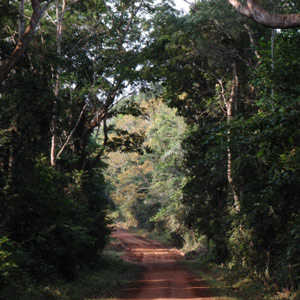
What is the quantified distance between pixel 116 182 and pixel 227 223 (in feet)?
191

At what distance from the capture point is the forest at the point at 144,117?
33.5 ft

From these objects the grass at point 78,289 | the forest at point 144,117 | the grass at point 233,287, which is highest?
the forest at point 144,117

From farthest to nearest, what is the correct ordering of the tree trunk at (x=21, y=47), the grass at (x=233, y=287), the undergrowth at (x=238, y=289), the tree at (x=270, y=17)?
the grass at (x=233, y=287)
the undergrowth at (x=238, y=289)
the tree trunk at (x=21, y=47)
the tree at (x=270, y=17)

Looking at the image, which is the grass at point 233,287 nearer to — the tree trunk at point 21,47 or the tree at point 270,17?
the tree at point 270,17

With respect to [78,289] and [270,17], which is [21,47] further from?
[78,289]

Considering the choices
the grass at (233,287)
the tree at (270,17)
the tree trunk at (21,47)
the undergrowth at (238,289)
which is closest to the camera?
the tree at (270,17)

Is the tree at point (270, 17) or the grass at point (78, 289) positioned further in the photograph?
the grass at point (78, 289)

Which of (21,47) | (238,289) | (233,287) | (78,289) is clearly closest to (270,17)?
(21,47)

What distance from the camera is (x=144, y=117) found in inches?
1007

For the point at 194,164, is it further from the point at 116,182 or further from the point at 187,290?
the point at 116,182

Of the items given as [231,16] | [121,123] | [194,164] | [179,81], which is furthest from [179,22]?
[121,123]

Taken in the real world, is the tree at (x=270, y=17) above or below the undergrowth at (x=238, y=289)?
above

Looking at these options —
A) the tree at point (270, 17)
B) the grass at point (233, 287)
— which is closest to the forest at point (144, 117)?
the tree at point (270, 17)

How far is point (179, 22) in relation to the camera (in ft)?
62.1
